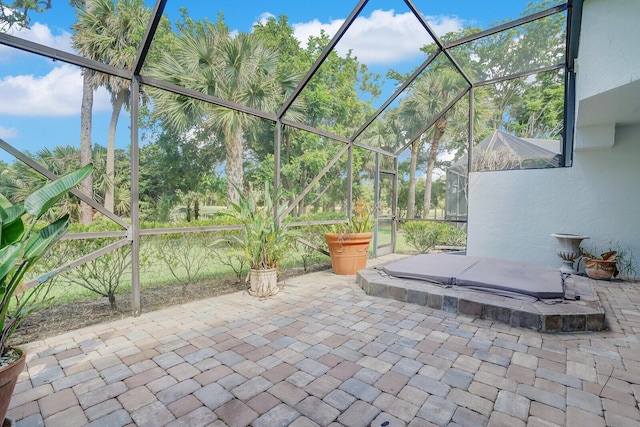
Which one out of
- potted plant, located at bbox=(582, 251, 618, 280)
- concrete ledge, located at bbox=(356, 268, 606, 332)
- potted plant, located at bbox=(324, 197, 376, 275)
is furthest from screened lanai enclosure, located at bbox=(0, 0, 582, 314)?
concrete ledge, located at bbox=(356, 268, 606, 332)

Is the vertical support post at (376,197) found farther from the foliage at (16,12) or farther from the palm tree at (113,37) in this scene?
the foliage at (16,12)

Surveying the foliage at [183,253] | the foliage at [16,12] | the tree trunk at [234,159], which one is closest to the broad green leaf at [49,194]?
the foliage at [183,253]

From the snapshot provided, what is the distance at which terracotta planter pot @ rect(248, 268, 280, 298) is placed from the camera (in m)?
3.82

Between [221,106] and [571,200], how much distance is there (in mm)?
5954

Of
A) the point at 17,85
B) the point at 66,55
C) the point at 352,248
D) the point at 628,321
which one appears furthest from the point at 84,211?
the point at 628,321

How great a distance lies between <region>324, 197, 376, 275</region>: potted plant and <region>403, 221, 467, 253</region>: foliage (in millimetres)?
2969

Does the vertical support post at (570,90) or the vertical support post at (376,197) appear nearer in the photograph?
the vertical support post at (570,90)

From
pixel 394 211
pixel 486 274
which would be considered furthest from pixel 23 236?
pixel 394 211

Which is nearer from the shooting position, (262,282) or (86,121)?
(262,282)

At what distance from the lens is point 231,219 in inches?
185

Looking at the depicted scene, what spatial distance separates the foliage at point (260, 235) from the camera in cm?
385

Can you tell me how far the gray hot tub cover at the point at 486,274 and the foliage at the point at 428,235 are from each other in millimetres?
2979

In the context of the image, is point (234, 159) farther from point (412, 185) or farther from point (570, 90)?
point (412, 185)

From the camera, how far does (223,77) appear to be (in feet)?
22.6
